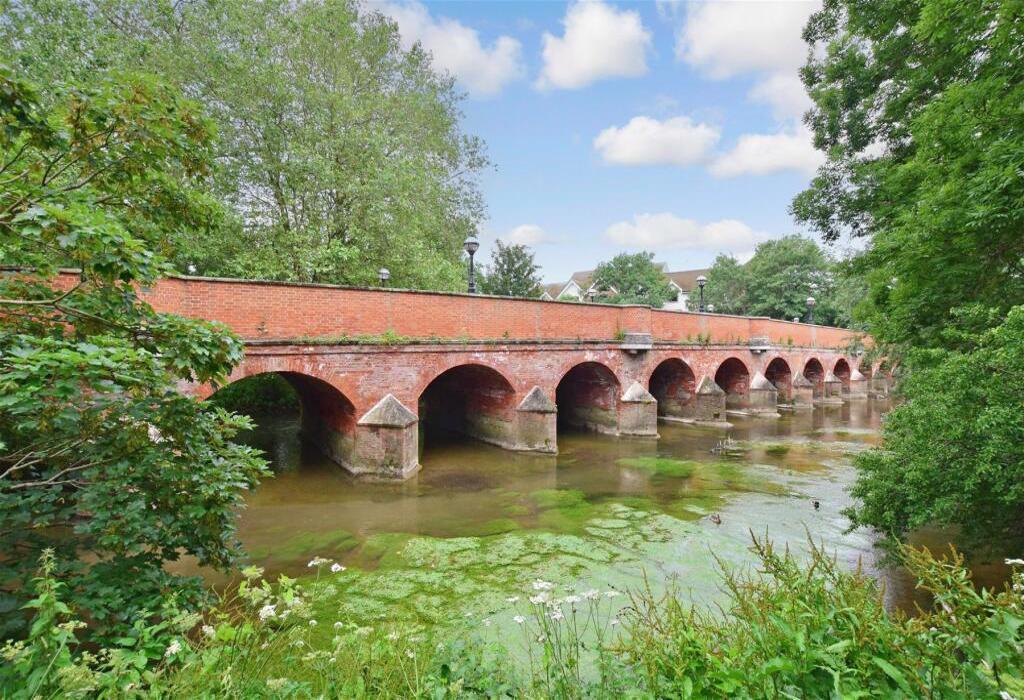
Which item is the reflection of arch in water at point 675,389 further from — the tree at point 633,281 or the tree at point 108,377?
the tree at point 633,281

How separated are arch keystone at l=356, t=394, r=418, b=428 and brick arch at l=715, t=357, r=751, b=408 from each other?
1567cm

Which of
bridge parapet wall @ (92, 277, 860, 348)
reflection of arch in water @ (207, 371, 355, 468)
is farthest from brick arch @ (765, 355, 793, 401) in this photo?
reflection of arch in water @ (207, 371, 355, 468)

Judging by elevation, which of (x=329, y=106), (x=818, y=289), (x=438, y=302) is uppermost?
(x=329, y=106)

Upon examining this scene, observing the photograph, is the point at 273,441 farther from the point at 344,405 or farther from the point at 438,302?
the point at 438,302

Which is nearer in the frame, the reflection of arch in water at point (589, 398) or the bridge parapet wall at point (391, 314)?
the bridge parapet wall at point (391, 314)

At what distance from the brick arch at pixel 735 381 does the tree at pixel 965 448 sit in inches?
633

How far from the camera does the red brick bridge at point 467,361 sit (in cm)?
906

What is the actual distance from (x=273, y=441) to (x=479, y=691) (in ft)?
44.5

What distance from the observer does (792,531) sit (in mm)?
7898

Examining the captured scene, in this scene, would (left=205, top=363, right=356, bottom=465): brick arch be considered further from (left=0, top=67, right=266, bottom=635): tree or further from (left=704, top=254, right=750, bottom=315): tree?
(left=704, top=254, right=750, bottom=315): tree

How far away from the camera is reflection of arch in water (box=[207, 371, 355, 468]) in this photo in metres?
10.4

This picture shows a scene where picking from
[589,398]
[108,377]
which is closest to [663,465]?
[589,398]

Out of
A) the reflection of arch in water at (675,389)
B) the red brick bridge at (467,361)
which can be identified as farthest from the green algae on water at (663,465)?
the reflection of arch in water at (675,389)

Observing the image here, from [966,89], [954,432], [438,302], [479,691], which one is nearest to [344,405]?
[438,302]
